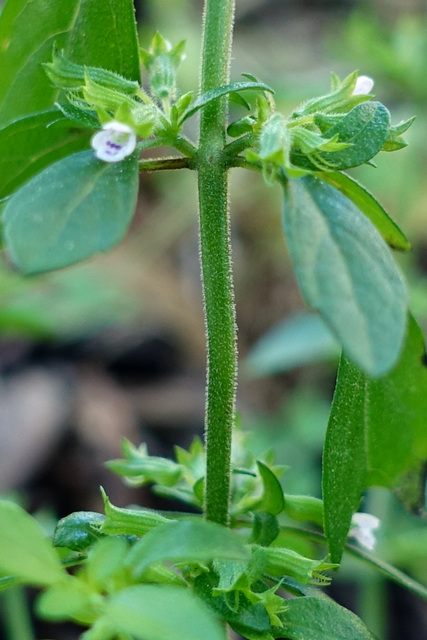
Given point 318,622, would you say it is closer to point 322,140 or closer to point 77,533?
point 77,533

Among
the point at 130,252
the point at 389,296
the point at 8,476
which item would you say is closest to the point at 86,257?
the point at 389,296

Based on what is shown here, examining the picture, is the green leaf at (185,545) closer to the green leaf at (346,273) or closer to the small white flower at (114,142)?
the green leaf at (346,273)

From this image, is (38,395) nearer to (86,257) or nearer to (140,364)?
(140,364)

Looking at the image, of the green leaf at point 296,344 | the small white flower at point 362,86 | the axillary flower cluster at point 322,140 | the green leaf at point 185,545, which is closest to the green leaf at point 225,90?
the axillary flower cluster at point 322,140

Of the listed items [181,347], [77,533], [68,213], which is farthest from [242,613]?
[181,347]

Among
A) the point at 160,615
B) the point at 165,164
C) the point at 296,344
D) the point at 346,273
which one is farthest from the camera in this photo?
the point at 296,344
